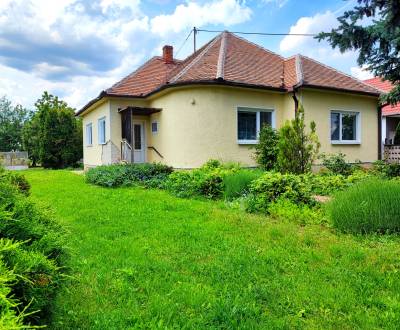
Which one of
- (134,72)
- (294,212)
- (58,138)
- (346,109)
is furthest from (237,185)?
(58,138)

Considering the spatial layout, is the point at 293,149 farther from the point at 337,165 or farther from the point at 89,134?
the point at 89,134

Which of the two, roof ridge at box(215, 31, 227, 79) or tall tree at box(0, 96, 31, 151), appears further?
tall tree at box(0, 96, 31, 151)

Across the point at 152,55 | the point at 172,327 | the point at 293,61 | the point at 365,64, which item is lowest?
the point at 172,327

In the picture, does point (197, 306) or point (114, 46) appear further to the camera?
point (114, 46)

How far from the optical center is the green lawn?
→ 2.88 metres

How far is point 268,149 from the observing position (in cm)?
1255

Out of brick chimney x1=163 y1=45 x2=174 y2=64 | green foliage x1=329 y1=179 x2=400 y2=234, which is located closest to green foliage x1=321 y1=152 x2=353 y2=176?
green foliage x1=329 y1=179 x2=400 y2=234

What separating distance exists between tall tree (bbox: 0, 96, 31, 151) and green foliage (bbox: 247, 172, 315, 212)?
4084 cm

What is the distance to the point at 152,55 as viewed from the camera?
2005 centimetres

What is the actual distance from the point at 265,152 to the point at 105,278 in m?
9.78

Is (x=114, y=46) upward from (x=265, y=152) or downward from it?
upward

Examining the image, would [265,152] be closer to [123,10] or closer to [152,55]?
[123,10]

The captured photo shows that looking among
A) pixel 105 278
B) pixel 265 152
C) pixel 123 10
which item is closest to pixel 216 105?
pixel 265 152

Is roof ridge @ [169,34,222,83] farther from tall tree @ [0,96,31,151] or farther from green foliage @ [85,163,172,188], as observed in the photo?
tall tree @ [0,96,31,151]
